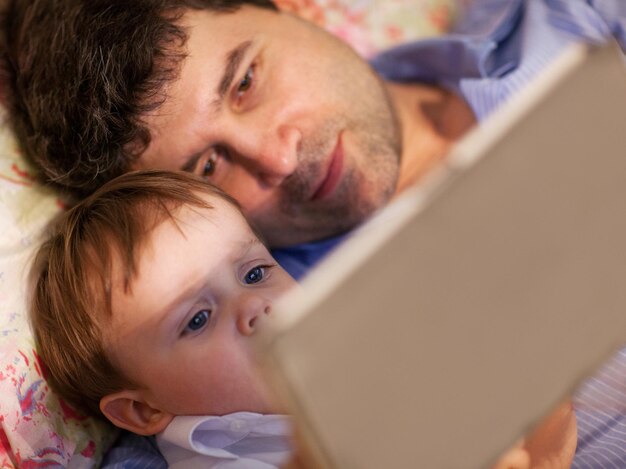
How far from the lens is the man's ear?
1630 mm

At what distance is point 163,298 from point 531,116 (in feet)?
1.84

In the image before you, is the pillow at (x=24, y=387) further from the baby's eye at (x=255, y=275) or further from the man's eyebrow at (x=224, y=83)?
the baby's eye at (x=255, y=275)

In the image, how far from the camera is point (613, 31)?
1550 millimetres

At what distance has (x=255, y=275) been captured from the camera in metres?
0.96

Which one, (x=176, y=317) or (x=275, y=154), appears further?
(x=275, y=154)

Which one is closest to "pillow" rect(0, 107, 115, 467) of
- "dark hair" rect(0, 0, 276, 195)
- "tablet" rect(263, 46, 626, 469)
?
"dark hair" rect(0, 0, 276, 195)

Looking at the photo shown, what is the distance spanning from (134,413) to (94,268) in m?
0.23

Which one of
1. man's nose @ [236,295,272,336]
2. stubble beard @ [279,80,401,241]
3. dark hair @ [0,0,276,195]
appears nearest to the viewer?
man's nose @ [236,295,272,336]

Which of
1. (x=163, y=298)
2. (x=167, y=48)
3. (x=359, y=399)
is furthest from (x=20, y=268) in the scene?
(x=359, y=399)

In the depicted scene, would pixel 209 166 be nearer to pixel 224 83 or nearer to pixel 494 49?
pixel 224 83

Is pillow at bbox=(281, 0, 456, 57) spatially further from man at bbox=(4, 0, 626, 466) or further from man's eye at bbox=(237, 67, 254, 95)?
man's eye at bbox=(237, 67, 254, 95)

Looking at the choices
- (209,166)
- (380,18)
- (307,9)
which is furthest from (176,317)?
(380,18)

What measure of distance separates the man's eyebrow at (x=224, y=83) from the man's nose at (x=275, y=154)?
88 mm

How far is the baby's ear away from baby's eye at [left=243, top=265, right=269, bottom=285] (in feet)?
0.75
